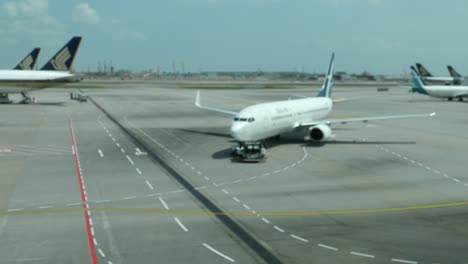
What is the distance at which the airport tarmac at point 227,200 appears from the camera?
22.3 m

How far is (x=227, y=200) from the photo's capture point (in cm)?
3111

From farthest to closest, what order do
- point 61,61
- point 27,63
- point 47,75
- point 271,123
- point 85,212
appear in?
point 27,63, point 61,61, point 47,75, point 271,123, point 85,212

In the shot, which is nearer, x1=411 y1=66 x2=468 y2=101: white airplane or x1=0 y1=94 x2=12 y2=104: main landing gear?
x1=0 y1=94 x2=12 y2=104: main landing gear

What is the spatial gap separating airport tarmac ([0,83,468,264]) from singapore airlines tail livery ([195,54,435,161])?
1493 millimetres

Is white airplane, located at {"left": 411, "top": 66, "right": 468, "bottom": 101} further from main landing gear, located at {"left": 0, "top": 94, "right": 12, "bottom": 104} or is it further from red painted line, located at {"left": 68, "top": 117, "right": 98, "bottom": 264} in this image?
main landing gear, located at {"left": 0, "top": 94, "right": 12, "bottom": 104}

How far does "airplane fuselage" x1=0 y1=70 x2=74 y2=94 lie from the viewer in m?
99.0

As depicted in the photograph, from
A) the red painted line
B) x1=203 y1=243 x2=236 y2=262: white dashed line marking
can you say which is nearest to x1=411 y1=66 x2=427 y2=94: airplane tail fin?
the red painted line

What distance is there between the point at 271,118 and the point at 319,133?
280 inches

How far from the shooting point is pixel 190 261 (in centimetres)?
2100

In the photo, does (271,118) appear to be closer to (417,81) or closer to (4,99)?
(4,99)

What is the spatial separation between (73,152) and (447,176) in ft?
110

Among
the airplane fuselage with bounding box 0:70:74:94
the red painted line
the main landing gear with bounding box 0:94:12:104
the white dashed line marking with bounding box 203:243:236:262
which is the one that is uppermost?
the airplane fuselage with bounding box 0:70:74:94

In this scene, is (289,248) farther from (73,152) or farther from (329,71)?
(329,71)

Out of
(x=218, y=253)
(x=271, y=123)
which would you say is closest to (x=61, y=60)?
(x=271, y=123)
